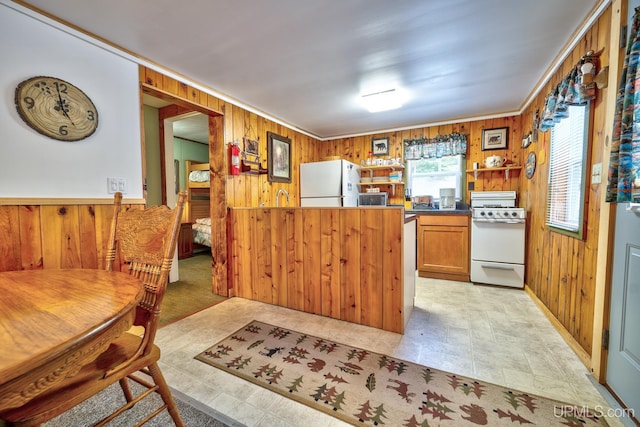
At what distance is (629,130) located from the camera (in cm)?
115

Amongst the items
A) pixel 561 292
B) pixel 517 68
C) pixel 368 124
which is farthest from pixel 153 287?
pixel 368 124

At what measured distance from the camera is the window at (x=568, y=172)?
182cm

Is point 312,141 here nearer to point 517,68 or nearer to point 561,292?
point 517,68

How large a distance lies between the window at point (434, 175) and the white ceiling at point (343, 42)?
1.17 m

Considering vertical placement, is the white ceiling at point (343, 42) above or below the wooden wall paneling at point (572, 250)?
above

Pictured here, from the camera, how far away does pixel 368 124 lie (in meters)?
4.30

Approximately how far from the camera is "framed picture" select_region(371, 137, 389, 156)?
4613 millimetres

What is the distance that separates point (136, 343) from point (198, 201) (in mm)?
4878

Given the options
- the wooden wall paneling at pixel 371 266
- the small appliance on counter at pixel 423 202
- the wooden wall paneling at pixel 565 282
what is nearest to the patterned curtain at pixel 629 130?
the wooden wall paneling at pixel 565 282

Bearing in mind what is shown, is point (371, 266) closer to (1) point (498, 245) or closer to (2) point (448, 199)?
(1) point (498, 245)

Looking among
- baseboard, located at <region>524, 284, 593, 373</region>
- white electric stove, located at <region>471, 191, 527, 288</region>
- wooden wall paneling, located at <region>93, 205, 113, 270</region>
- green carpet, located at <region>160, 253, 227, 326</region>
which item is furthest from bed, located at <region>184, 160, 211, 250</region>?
baseboard, located at <region>524, 284, 593, 373</region>

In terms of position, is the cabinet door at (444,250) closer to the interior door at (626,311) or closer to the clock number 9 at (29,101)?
the interior door at (626,311)

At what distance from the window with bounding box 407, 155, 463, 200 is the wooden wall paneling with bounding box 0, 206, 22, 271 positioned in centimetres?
452

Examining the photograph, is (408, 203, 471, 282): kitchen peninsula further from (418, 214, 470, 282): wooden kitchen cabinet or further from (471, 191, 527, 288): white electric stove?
(471, 191, 527, 288): white electric stove
